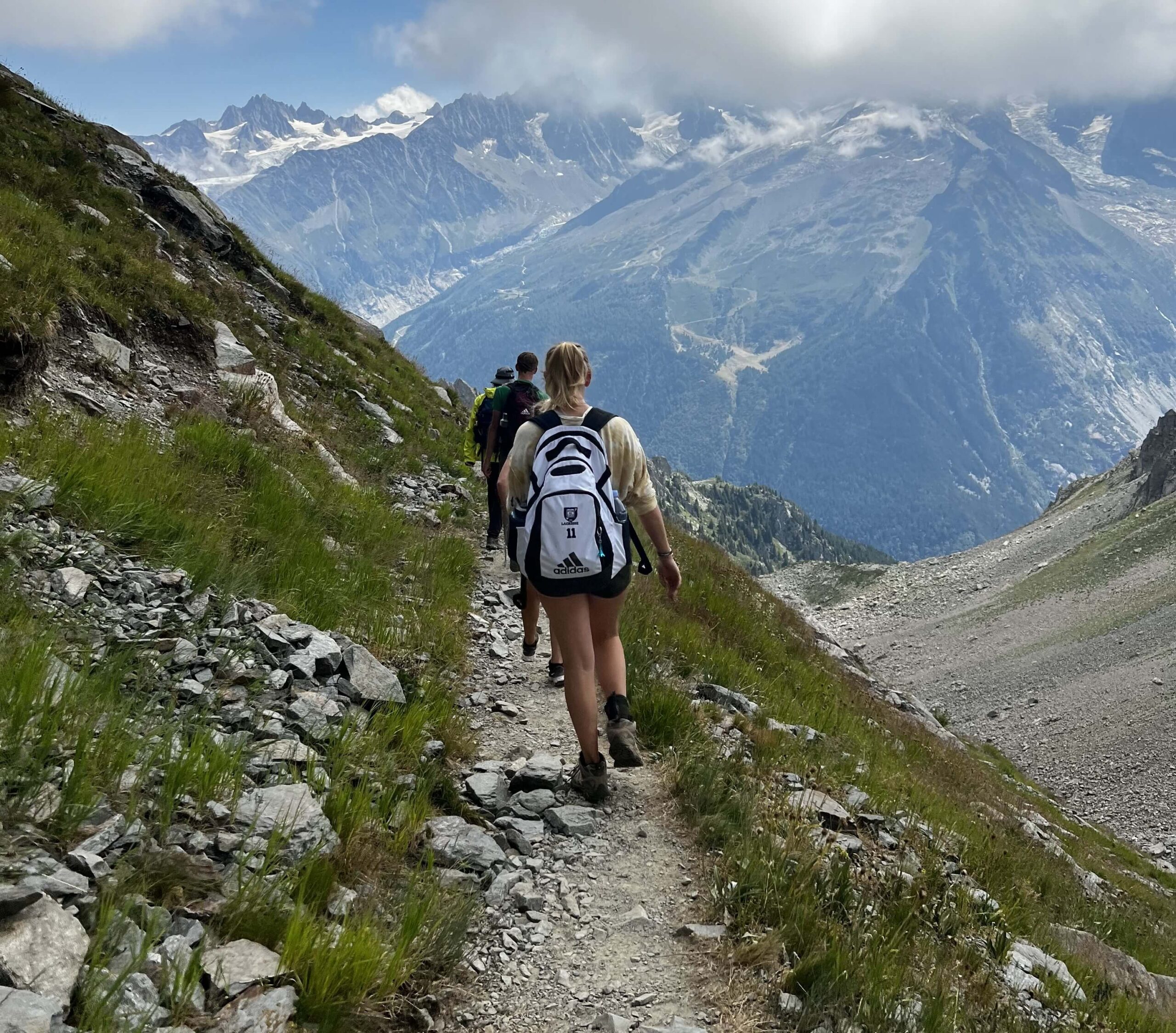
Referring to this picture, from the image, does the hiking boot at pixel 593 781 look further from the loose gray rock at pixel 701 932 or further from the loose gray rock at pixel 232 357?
the loose gray rock at pixel 232 357

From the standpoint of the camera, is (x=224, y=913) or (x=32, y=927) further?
(x=224, y=913)

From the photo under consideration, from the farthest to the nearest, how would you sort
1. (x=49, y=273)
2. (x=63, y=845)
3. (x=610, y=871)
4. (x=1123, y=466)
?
(x=1123, y=466) → (x=49, y=273) → (x=610, y=871) → (x=63, y=845)

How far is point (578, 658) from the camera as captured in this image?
16.7ft

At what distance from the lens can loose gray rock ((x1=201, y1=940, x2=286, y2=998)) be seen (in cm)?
259

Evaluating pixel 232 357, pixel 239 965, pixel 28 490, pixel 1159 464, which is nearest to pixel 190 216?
pixel 232 357

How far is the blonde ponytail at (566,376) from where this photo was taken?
535 cm

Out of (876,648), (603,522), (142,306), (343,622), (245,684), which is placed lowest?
(245,684)

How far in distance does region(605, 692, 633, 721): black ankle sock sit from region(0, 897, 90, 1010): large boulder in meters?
3.46

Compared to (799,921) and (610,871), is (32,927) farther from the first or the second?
(799,921)

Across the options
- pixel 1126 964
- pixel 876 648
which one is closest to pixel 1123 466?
pixel 876 648

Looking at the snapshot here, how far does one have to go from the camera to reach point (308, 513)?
8617 mm

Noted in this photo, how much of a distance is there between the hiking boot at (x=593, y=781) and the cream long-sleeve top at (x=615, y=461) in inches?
75.0

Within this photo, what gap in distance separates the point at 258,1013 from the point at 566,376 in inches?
160

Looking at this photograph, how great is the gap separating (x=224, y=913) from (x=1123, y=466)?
103237mm
